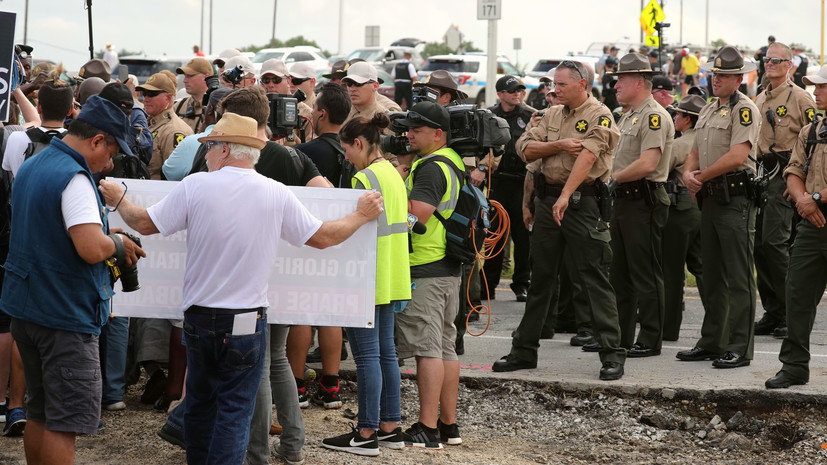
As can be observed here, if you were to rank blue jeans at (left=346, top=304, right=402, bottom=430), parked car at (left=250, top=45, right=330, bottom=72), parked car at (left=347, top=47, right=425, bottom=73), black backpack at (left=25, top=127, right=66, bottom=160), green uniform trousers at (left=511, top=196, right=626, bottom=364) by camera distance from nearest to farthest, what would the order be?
blue jeans at (left=346, top=304, right=402, bottom=430) → black backpack at (left=25, top=127, right=66, bottom=160) → green uniform trousers at (left=511, top=196, right=626, bottom=364) → parked car at (left=347, top=47, right=425, bottom=73) → parked car at (left=250, top=45, right=330, bottom=72)

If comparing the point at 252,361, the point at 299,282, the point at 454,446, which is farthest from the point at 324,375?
the point at 252,361

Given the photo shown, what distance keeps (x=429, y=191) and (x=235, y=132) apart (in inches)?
63.3

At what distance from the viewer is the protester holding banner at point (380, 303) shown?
5562 mm

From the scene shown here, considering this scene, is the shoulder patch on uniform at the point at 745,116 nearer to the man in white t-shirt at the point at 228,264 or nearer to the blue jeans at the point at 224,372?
the man in white t-shirt at the point at 228,264

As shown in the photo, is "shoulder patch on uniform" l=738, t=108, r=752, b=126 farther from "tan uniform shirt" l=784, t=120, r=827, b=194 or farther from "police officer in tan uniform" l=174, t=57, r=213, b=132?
"police officer in tan uniform" l=174, t=57, r=213, b=132

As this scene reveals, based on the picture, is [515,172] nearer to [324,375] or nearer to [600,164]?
[600,164]

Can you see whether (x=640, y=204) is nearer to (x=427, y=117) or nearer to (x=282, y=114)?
(x=427, y=117)

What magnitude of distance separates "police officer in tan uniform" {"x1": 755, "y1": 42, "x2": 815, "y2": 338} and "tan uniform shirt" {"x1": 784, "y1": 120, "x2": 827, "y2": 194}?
5.99ft

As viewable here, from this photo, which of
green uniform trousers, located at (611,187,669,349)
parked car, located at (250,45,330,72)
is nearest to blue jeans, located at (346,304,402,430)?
green uniform trousers, located at (611,187,669,349)

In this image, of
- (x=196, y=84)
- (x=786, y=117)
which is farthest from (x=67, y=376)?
(x=786, y=117)

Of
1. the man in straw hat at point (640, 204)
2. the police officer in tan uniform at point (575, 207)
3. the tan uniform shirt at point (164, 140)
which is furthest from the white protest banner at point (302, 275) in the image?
the man in straw hat at point (640, 204)

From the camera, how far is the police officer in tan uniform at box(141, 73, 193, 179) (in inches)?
299

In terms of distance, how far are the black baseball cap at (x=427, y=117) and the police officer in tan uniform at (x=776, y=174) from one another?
408 cm

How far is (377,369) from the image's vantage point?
18.8 ft
